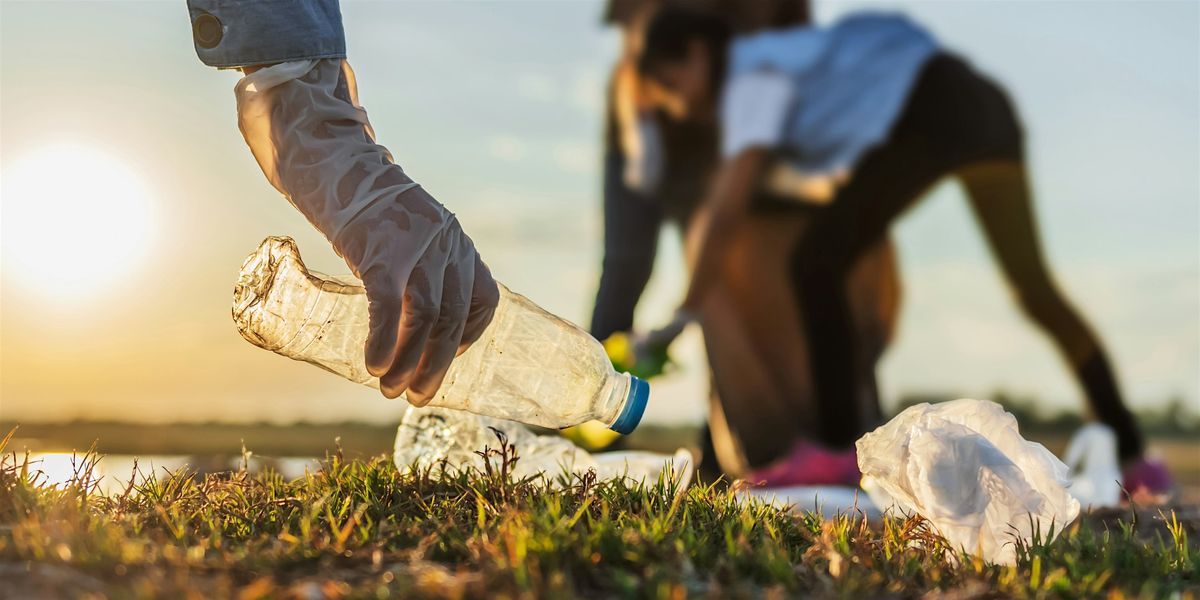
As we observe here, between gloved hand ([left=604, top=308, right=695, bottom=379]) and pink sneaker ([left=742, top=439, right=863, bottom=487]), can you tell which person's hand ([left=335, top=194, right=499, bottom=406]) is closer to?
gloved hand ([left=604, top=308, right=695, bottom=379])

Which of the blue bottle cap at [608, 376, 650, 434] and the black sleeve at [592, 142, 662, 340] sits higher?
the black sleeve at [592, 142, 662, 340]

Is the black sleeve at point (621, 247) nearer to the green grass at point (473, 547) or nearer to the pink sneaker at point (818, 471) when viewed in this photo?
the pink sneaker at point (818, 471)

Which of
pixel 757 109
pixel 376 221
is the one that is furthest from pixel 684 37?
pixel 376 221

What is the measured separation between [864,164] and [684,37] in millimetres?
1555

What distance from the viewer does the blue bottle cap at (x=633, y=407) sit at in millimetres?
2115

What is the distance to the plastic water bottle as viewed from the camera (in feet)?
7.30

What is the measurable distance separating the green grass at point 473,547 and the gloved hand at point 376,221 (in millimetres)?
291

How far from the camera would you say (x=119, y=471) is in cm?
220

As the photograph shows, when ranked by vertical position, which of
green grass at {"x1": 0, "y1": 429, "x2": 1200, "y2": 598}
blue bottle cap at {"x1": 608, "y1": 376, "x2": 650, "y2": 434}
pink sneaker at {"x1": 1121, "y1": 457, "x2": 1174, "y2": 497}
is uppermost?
blue bottle cap at {"x1": 608, "y1": 376, "x2": 650, "y2": 434}

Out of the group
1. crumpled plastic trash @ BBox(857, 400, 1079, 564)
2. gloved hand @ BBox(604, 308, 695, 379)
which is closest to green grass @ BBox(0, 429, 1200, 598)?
crumpled plastic trash @ BBox(857, 400, 1079, 564)

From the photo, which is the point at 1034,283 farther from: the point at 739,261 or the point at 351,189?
the point at 351,189

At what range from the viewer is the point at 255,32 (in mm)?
2117

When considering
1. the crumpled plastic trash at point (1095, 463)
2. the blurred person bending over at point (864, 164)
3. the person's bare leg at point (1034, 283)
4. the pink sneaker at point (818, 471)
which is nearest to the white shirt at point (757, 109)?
the blurred person bending over at point (864, 164)

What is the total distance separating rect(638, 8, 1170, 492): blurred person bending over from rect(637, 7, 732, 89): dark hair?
1.67 ft
